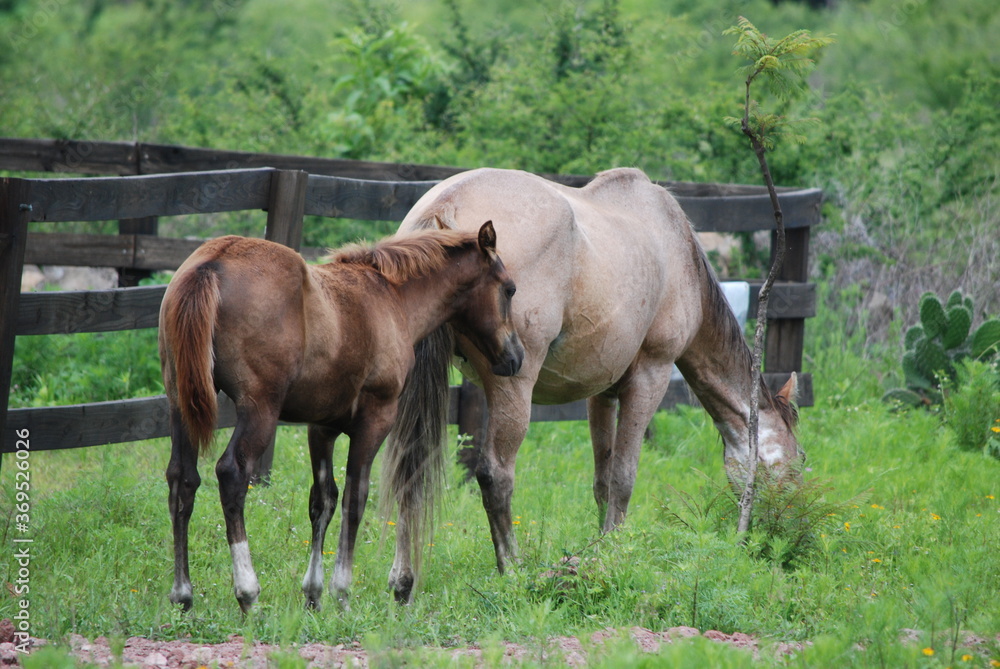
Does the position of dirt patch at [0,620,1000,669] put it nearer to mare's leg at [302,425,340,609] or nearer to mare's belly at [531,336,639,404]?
mare's leg at [302,425,340,609]

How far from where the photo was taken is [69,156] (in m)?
7.25

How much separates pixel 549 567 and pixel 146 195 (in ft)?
8.18

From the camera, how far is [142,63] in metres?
14.6

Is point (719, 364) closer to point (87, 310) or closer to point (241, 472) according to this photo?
point (241, 472)

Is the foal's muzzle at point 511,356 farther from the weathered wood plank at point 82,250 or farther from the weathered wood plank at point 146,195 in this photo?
the weathered wood plank at point 82,250

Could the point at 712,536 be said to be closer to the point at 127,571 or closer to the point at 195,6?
the point at 127,571

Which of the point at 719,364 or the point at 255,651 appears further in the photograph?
the point at 719,364

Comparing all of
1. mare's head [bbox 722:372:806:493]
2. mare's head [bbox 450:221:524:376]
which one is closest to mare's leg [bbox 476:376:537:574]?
mare's head [bbox 450:221:524:376]

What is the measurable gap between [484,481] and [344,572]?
774 mm

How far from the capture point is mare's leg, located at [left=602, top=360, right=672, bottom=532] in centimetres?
473

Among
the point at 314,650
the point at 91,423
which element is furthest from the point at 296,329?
the point at 91,423

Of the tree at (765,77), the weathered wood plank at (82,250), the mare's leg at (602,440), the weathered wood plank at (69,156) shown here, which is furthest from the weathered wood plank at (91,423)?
the weathered wood plank at (69,156)

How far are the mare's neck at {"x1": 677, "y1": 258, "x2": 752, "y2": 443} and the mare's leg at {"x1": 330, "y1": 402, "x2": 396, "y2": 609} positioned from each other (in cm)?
215

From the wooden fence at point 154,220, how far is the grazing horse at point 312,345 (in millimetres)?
1175
